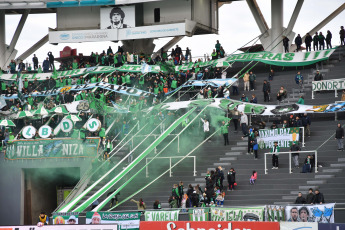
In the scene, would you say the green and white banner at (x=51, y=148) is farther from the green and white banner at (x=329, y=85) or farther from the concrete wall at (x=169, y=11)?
the concrete wall at (x=169, y=11)

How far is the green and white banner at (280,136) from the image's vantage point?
3338 cm

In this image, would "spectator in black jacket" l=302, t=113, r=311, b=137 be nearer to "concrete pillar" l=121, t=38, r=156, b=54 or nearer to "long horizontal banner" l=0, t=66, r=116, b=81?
"long horizontal banner" l=0, t=66, r=116, b=81

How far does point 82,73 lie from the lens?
163 ft

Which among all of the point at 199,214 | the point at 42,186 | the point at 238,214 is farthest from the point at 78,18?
the point at 238,214

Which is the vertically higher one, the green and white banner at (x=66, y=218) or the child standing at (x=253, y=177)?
the child standing at (x=253, y=177)

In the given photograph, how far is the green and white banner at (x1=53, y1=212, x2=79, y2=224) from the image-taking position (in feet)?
95.5

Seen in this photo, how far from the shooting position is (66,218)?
29359 millimetres

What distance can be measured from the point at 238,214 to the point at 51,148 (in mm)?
15560

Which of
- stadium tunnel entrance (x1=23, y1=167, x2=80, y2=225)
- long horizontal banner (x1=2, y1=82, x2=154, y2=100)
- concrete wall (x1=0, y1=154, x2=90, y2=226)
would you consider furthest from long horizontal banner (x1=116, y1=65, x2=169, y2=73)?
concrete wall (x1=0, y1=154, x2=90, y2=226)

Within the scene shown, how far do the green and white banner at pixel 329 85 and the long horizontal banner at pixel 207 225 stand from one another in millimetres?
15202

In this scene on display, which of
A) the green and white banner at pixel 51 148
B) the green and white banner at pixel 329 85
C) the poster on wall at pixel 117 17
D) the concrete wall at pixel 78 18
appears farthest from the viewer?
the concrete wall at pixel 78 18

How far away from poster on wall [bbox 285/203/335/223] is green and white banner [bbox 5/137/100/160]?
48.4ft

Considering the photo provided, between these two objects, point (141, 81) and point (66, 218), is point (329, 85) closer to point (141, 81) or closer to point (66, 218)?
point (141, 81)

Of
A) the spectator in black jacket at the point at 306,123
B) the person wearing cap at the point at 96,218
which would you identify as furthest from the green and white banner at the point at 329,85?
the person wearing cap at the point at 96,218
